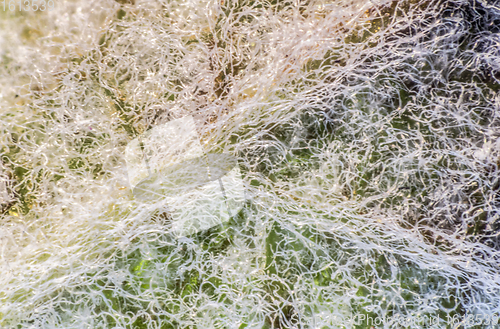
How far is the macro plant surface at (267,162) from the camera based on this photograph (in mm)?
692

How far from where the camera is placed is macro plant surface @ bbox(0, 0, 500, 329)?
2.27 feet

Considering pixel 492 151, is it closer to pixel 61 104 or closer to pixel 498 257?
pixel 498 257

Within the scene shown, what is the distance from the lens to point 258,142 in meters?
0.72

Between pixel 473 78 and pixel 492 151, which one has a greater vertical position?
pixel 473 78

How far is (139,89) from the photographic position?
74cm

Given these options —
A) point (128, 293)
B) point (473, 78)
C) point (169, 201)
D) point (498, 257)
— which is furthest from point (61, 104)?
point (498, 257)

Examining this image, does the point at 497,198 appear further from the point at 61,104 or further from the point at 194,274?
the point at 61,104

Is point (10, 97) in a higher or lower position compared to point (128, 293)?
higher

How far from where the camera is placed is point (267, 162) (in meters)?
0.73

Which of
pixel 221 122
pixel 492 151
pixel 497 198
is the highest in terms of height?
pixel 221 122

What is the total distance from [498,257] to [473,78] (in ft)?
1.75

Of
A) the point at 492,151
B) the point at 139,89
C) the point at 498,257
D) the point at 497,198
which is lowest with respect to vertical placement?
the point at 498,257

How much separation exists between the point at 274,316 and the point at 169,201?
0.46m

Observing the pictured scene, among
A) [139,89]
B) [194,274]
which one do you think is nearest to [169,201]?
[194,274]
